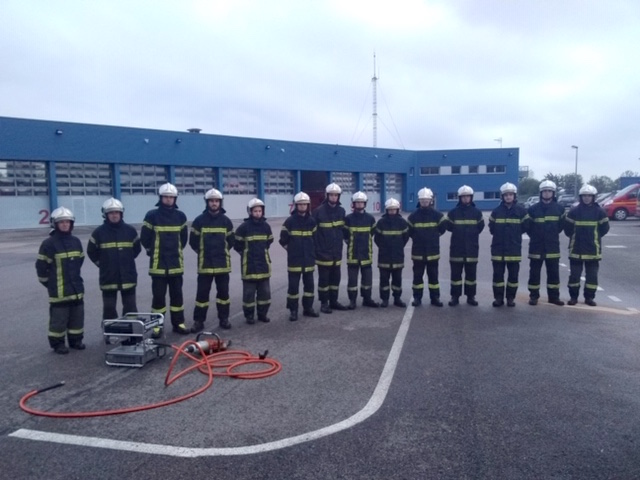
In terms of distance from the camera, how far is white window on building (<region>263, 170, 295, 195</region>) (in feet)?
134

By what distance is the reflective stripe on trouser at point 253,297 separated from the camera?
788 centimetres

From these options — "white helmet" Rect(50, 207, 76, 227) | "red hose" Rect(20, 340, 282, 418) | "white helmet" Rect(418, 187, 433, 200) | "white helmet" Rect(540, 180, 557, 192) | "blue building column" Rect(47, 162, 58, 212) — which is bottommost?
"red hose" Rect(20, 340, 282, 418)

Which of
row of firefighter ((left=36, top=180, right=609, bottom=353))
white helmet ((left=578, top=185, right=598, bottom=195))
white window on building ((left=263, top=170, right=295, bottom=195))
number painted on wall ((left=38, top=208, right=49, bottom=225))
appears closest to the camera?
row of firefighter ((left=36, top=180, right=609, bottom=353))

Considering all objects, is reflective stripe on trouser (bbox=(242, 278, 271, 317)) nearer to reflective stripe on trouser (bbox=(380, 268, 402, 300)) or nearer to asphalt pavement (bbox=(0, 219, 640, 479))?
asphalt pavement (bbox=(0, 219, 640, 479))

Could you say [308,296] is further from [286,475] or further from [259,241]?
[286,475]

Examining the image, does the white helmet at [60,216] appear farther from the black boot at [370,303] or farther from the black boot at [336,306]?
the black boot at [370,303]

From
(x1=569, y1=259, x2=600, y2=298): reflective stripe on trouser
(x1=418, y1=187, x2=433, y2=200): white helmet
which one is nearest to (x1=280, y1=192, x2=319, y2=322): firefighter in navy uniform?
(x1=418, y1=187, x2=433, y2=200): white helmet

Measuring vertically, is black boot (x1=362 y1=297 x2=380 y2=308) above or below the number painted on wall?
below

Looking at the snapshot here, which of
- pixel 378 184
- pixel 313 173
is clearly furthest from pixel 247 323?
pixel 378 184

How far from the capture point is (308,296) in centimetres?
833

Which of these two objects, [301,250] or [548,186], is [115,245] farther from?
[548,186]

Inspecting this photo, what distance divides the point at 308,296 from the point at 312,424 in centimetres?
405

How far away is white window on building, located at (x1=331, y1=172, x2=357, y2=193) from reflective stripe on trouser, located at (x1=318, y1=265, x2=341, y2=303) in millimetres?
37057

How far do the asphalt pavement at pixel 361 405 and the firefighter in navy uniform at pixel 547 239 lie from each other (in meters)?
0.86
